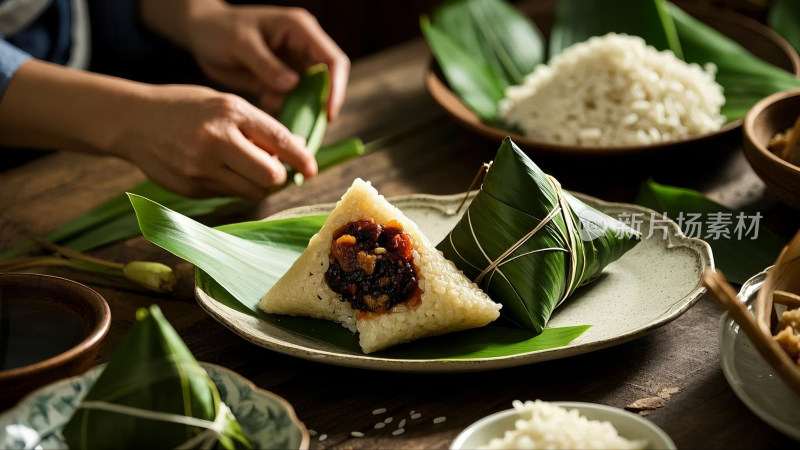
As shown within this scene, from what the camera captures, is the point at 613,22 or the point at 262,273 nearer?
the point at 262,273

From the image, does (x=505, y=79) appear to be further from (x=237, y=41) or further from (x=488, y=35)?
(x=237, y=41)

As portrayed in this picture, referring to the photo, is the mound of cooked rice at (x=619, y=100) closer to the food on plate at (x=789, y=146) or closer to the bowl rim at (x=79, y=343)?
the food on plate at (x=789, y=146)

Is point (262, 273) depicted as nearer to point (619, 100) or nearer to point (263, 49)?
point (263, 49)

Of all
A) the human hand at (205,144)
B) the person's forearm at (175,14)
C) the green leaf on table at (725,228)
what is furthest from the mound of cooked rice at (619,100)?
Answer: the person's forearm at (175,14)

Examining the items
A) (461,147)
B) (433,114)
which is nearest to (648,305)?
(461,147)

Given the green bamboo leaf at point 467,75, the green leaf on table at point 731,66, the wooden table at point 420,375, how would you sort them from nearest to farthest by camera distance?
1. the wooden table at point 420,375
2. the green leaf on table at point 731,66
3. the green bamboo leaf at point 467,75

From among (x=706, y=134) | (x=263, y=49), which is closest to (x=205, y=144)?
(x=263, y=49)
